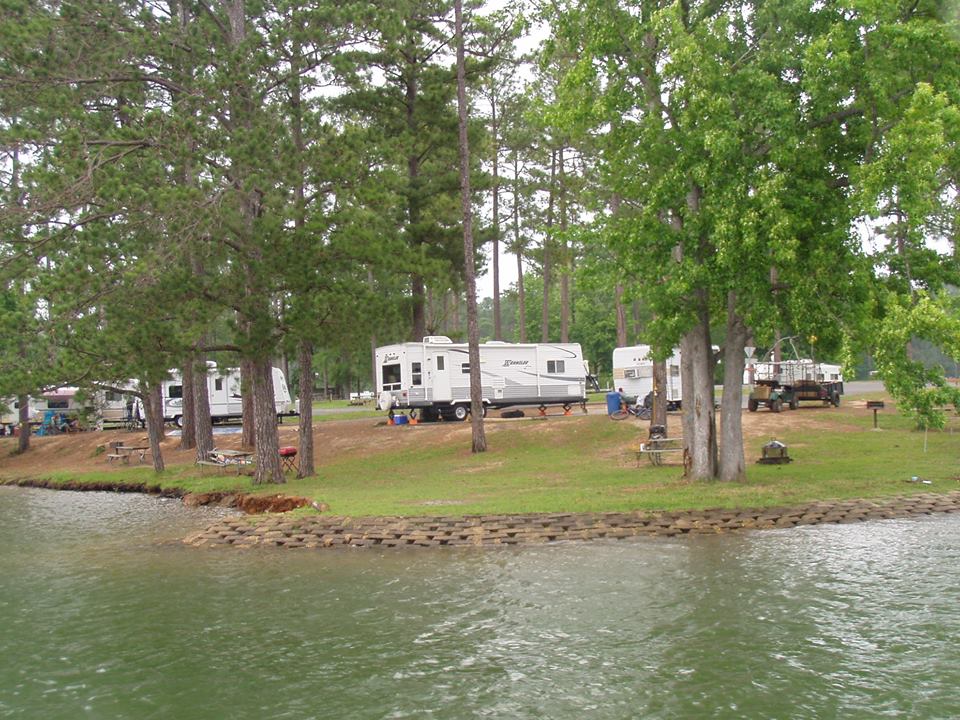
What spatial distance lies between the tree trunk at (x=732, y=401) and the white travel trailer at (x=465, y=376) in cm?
1627

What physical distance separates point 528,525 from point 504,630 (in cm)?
506

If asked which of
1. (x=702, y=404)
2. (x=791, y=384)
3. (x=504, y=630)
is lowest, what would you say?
(x=504, y=630)

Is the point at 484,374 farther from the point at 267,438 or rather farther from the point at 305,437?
the point at 267,438

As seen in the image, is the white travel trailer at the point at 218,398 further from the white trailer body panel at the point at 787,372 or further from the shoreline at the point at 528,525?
the shoreline at the point at 528,525

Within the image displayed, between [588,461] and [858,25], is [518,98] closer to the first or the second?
[588,461]

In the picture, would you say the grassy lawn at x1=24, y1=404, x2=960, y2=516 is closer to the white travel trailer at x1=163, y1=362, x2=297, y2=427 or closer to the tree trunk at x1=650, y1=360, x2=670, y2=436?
the tree trunk at x1=650, y1=360, x2=670, y2=436

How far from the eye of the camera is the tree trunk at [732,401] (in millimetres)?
17734

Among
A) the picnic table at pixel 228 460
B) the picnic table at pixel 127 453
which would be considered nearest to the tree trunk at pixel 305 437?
the picnic table at pixel 228 460

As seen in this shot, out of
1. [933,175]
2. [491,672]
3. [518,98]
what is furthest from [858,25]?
[518,98]

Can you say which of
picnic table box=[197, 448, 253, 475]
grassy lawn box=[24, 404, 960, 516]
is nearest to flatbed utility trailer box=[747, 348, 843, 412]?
grassy lawn box=[24, 404, 960, 516]

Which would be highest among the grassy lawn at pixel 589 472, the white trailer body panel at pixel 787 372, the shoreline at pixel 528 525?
the white trailer body panel at pixel 787 372

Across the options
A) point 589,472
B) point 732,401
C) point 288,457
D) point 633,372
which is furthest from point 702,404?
point 633,372

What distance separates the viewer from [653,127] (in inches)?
658

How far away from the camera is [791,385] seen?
106 feet
